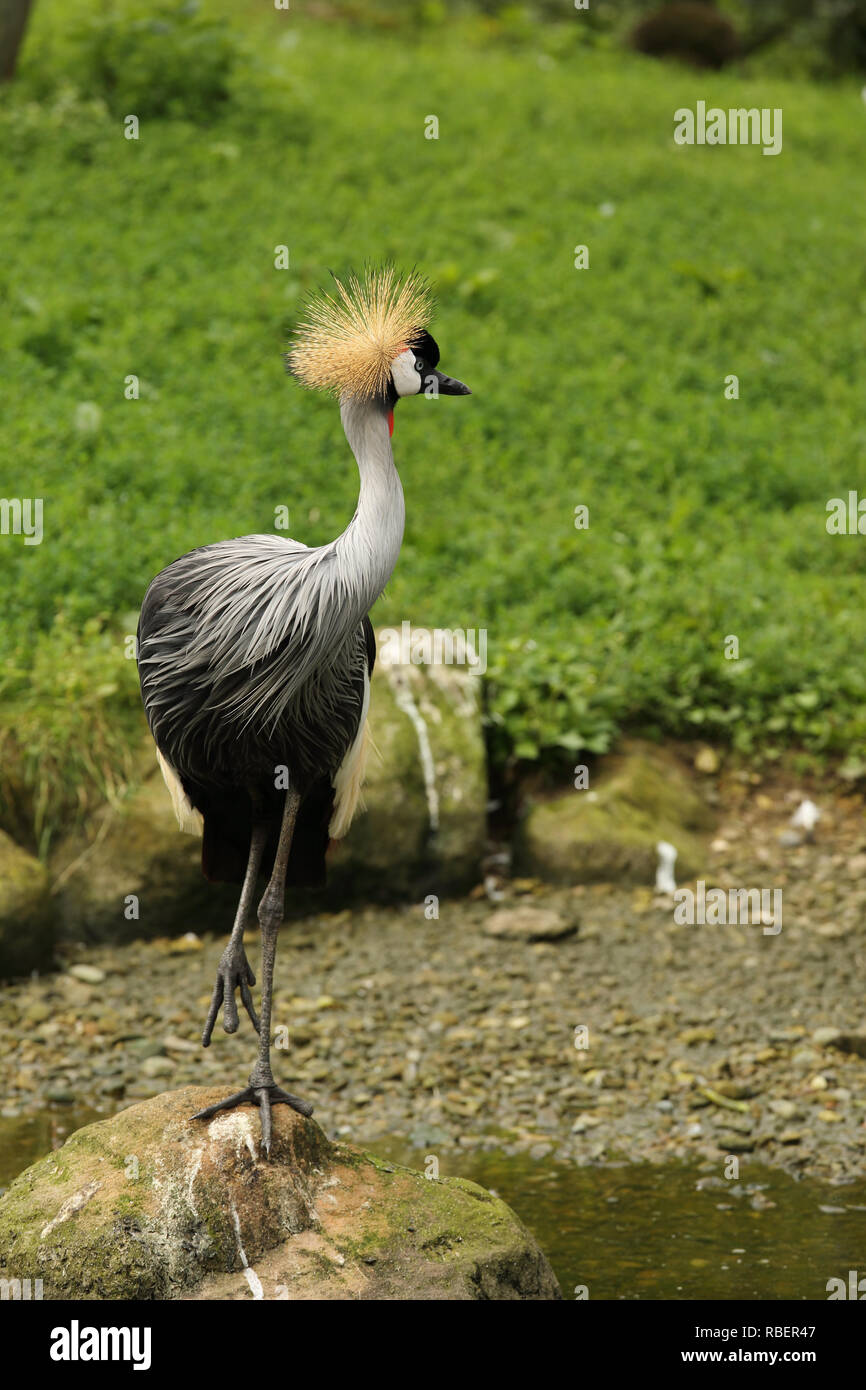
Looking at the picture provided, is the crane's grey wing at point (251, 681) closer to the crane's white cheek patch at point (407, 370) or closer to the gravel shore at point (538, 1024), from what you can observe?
the crane's white cheek patch at point (407, 370)

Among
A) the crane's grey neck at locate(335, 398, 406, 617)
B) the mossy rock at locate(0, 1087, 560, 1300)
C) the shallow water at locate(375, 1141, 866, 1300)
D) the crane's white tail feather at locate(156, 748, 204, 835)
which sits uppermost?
the crane's grey neck at locate(335, 398, 406, 617)

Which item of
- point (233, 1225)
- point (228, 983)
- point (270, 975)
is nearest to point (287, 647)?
point (270, 975)

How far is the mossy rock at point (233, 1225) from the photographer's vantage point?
4258mm

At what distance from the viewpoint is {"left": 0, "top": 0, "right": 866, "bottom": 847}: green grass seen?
861 cm

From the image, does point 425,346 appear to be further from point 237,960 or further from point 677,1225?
point 677,1225

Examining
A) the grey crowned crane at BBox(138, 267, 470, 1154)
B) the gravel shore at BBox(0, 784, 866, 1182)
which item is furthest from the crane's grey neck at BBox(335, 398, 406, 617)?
the gravel shore at BBox(0, 784, 866, 1182)

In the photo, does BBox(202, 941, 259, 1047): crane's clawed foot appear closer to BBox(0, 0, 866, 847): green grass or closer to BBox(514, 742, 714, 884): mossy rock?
BBox(0, 0, 866, 847): green grass

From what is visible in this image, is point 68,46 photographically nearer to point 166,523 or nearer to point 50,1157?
point 166,523

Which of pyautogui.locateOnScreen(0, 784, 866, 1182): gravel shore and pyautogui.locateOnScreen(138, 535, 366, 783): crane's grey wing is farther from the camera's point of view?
pyautogui.locateOnScreen(0, 784, 866, 1182): gravel shore

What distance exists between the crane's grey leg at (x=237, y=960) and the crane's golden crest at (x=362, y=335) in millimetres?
1401

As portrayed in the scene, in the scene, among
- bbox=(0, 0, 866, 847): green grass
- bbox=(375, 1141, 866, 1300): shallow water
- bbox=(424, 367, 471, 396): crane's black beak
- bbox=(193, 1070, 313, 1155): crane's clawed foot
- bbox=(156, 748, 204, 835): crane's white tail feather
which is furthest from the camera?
bbox=(0, 0, 866, 847): green grass

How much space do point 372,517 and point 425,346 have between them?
55 centimetres

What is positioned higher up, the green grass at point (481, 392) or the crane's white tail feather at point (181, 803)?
the green grass at point (481, 392)

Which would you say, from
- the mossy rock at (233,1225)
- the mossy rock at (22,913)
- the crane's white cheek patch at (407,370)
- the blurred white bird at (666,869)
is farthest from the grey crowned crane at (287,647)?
the blurred white bird at (666,869)
